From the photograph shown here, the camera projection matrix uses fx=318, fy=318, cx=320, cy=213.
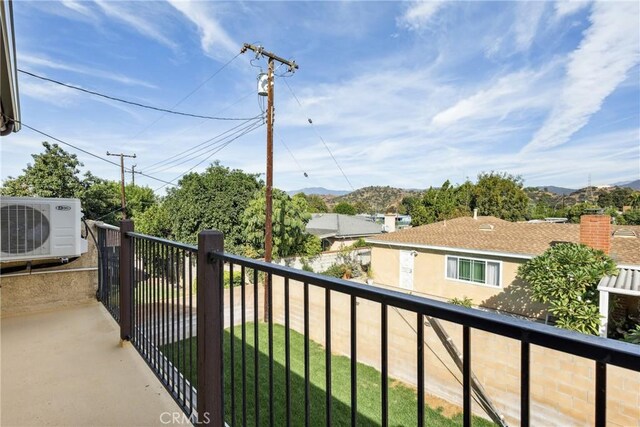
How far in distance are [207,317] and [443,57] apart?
13024 millimetres

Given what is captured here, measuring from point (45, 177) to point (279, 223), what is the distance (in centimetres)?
1353

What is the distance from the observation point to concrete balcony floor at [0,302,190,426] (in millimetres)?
1676

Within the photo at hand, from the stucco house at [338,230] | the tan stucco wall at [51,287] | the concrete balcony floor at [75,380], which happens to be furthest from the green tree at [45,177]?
the concrete balcony floor at [75,380]

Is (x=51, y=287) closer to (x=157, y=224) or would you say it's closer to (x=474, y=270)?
(x=474, y=270)

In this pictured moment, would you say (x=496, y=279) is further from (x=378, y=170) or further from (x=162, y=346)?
(x=378, y=170)

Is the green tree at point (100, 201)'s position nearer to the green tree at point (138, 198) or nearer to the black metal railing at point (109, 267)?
the green tree at point (138, 198)

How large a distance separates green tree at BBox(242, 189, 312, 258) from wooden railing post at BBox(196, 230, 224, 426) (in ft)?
36.7

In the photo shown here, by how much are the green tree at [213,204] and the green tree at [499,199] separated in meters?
18.8

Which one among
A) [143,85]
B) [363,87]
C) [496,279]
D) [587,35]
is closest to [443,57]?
[363,87]

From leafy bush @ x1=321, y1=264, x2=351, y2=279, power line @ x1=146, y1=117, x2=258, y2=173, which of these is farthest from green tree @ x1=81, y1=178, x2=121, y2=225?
leafy bush @ x1=321, y1=264, x2=351, y2=279

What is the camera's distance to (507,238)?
10.0 m

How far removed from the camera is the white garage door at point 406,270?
37.7 feet

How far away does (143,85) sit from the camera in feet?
35.4

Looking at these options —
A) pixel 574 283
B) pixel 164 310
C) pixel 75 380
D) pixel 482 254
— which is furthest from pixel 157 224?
pixel 574 283
